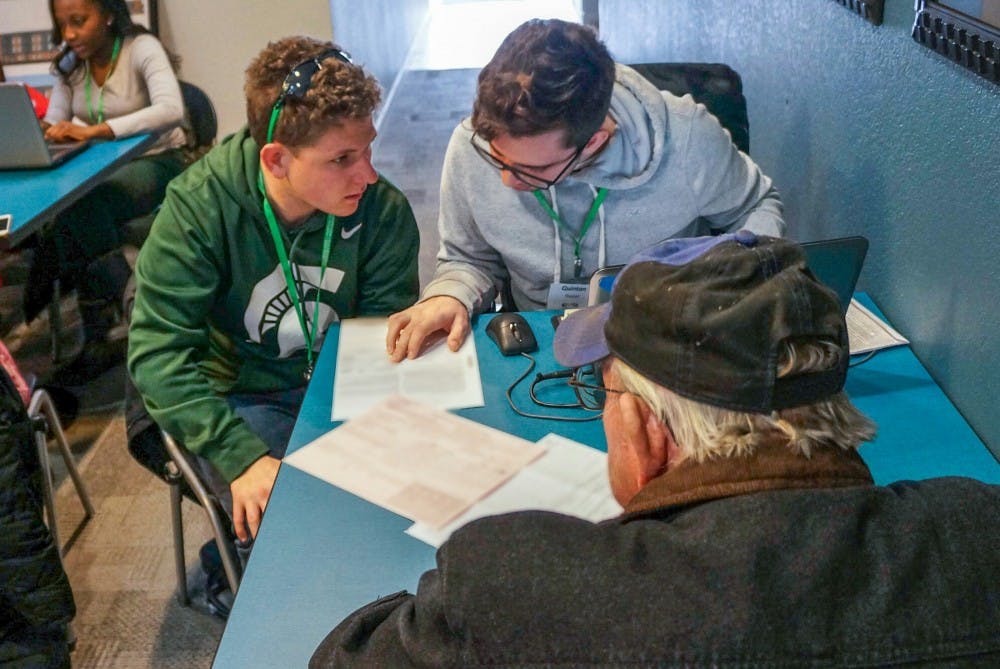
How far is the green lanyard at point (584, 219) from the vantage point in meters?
1.69

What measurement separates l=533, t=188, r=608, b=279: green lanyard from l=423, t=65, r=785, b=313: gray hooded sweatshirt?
12 millimetres

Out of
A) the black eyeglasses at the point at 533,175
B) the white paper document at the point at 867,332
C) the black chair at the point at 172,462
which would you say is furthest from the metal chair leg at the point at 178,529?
the white paper document at the point at 867,332

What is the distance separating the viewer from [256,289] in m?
1.63

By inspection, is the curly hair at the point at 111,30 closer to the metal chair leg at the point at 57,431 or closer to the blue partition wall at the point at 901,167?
the metal chair leg at the point at 57,431

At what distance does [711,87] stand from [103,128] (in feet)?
6.86

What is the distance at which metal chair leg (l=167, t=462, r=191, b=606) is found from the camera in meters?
1.63

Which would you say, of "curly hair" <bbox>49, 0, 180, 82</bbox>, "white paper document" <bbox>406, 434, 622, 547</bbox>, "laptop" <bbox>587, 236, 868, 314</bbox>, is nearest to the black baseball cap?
"white paper document" <bbox>406, 434, 622, 547</bbox>

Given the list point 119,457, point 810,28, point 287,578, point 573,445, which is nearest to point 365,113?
point 573,445

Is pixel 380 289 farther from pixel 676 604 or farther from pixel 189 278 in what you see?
pixel 676 604

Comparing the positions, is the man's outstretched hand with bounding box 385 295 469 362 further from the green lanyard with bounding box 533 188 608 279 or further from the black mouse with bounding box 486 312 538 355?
the green lanyard with bounding box 533 188 608 279

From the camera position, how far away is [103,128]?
2.94 meters

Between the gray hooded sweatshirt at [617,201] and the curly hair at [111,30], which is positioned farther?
the curly hair at [111,30]

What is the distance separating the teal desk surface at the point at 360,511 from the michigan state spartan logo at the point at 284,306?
179mm

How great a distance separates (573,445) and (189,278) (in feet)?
2.54
